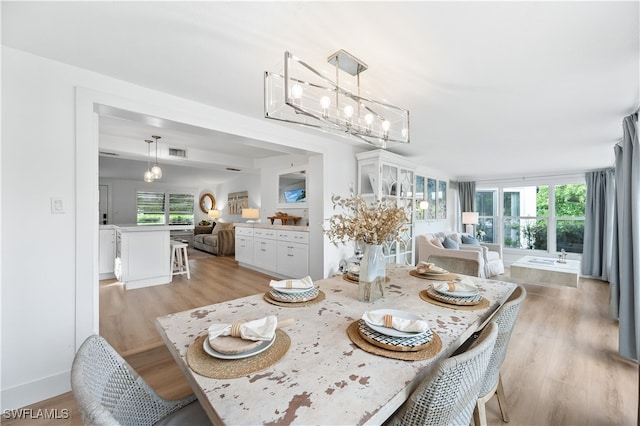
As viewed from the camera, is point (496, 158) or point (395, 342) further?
point (496, 158)

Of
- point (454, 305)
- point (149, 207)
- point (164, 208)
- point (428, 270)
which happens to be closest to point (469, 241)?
point (428, 270)

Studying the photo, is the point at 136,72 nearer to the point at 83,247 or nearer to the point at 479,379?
the point at 83,247

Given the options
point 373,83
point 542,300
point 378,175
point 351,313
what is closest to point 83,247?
point 351,313

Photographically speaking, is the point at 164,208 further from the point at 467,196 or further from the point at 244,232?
the point at 467,196

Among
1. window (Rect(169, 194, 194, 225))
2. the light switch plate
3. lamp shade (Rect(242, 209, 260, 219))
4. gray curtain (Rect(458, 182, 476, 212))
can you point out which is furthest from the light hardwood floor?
window (Rect(169, 194, 194, 225))

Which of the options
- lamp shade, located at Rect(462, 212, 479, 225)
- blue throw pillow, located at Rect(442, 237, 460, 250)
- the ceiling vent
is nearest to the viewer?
the ceiling vent

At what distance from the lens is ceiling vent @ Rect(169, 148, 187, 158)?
470 cm

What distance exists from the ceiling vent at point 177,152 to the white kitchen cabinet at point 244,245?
1817 millimetres

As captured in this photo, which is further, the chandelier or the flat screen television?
the flat screen television

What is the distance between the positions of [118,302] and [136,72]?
2849 millimetres

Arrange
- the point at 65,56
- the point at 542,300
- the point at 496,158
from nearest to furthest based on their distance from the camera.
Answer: the point at 65,56 < the point at 542,300 < the point at 496,158

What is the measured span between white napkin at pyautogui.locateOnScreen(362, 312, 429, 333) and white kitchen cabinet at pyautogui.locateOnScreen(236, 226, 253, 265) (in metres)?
4.61

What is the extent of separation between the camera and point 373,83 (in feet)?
6.70

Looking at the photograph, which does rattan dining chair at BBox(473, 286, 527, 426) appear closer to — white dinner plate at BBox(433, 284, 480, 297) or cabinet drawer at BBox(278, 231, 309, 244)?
white dinner plate at BBox(433, 284, 480, 297)
